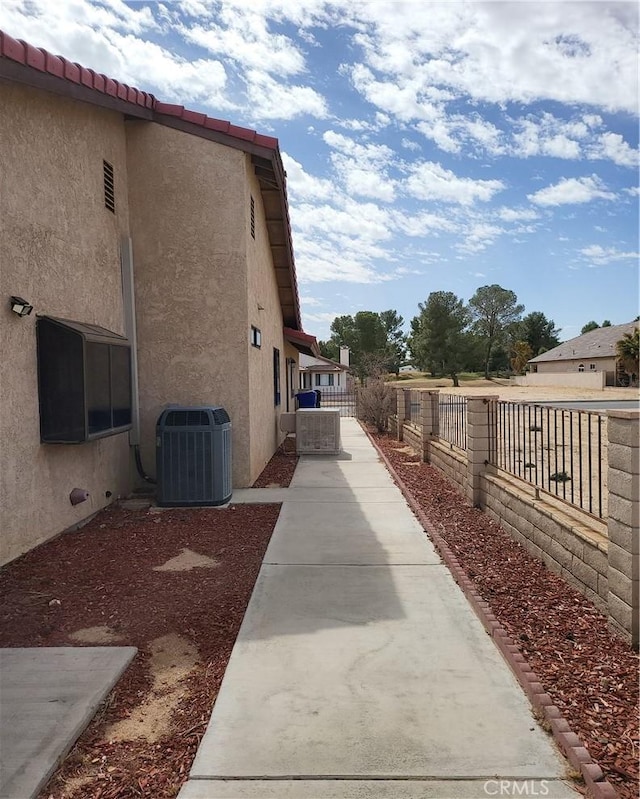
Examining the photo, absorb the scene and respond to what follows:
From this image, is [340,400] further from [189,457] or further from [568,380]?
[189,457]

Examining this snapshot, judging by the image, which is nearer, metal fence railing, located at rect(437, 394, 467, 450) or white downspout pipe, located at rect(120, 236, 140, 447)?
white downspout pipe, located at rect(120, 236, 140, 447)

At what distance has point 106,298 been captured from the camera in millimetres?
7484

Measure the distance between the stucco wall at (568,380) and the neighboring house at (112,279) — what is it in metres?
44.2

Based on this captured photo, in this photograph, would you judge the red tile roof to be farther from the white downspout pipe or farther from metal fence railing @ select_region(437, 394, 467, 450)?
metal fence railing @ select_region(437, 394, 467, 450)

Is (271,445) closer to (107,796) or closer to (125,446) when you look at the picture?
(125,446)

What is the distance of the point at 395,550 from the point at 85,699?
3.33 m

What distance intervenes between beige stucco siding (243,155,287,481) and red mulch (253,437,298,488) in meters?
0.15

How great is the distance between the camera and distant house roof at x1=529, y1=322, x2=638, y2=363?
171 ft

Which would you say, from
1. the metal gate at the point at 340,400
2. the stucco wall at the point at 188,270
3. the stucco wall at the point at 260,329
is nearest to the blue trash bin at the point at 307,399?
the metal gate at the point at 340,400

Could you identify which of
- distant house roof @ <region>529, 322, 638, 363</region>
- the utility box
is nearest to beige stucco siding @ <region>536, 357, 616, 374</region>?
distant house roof @ <region>529, 322, 638, 363</region>

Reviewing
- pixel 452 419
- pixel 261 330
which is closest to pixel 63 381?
pixel 261 330

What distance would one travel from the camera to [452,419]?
33.7 feet

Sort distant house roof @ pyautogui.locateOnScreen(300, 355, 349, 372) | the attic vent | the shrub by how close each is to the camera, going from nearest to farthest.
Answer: the attic vent, the shrub, distant house roof @ pyautogui.locateOnScreen(300, 355, 349, 372)

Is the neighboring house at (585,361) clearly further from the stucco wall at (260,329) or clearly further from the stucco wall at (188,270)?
the stucco wall at (188,270)
